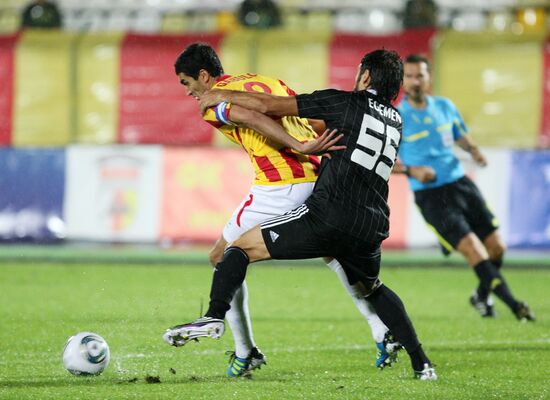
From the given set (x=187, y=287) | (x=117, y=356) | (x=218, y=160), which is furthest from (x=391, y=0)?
(x=117, y=356)

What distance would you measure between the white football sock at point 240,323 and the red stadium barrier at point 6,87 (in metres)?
10.4

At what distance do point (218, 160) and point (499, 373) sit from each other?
8.79 meters

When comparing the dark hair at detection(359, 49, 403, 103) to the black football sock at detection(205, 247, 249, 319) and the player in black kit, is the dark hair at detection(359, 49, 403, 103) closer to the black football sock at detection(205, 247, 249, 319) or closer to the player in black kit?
the player in black kit

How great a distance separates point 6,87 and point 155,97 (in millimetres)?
2174

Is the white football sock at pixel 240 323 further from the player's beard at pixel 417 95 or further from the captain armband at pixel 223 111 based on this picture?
the player's beard at pixel 417 95

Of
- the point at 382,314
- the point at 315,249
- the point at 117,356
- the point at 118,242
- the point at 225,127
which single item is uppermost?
the point at 225,127

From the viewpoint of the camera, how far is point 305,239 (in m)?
6.38

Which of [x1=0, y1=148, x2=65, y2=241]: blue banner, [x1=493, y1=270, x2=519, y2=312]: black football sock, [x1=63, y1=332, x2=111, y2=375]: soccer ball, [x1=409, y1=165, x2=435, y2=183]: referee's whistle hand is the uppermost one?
[x1=409, y1=165, x2=435, y2=183]: referee's whistle hand

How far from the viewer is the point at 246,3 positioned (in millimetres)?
17125

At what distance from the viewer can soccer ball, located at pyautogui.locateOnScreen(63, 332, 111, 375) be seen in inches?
263

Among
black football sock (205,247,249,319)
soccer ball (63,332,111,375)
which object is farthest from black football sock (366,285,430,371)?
soccer ball (63,332,111,375)

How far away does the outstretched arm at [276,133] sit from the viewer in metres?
6.38

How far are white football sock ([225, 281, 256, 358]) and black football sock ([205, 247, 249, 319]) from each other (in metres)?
0.55

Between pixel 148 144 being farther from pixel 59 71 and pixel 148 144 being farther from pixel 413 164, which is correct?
pixel 413 164
